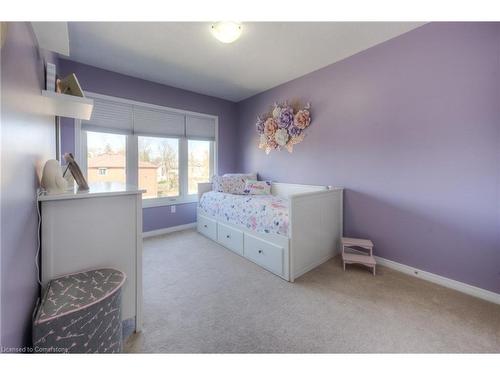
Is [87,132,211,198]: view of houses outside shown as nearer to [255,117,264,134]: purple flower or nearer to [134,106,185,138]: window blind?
[134,106,185,138]: window blind

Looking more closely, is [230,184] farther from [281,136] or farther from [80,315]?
[80,315]

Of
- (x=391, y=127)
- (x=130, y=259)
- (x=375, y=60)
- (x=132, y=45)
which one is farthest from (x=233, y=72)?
(x=130, y=259)

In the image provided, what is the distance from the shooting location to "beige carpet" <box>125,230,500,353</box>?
1214mm

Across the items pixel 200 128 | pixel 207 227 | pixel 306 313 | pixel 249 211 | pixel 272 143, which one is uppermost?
pixel 200 128

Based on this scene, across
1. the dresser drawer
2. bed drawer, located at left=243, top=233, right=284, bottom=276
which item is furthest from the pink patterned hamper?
the dresser drawer

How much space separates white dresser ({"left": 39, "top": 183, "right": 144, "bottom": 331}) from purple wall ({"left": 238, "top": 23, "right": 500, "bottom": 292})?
232cm

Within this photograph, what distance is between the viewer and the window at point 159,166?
3139mm

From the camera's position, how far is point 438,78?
1.80 m

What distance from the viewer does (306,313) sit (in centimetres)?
149

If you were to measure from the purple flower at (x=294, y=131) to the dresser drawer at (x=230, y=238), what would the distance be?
1651mm

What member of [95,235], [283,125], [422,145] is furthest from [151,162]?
[422,145]

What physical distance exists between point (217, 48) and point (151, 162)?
195cm

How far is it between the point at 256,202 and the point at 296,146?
118 centimetres

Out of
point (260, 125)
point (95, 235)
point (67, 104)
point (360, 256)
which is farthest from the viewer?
point (260, 125)
